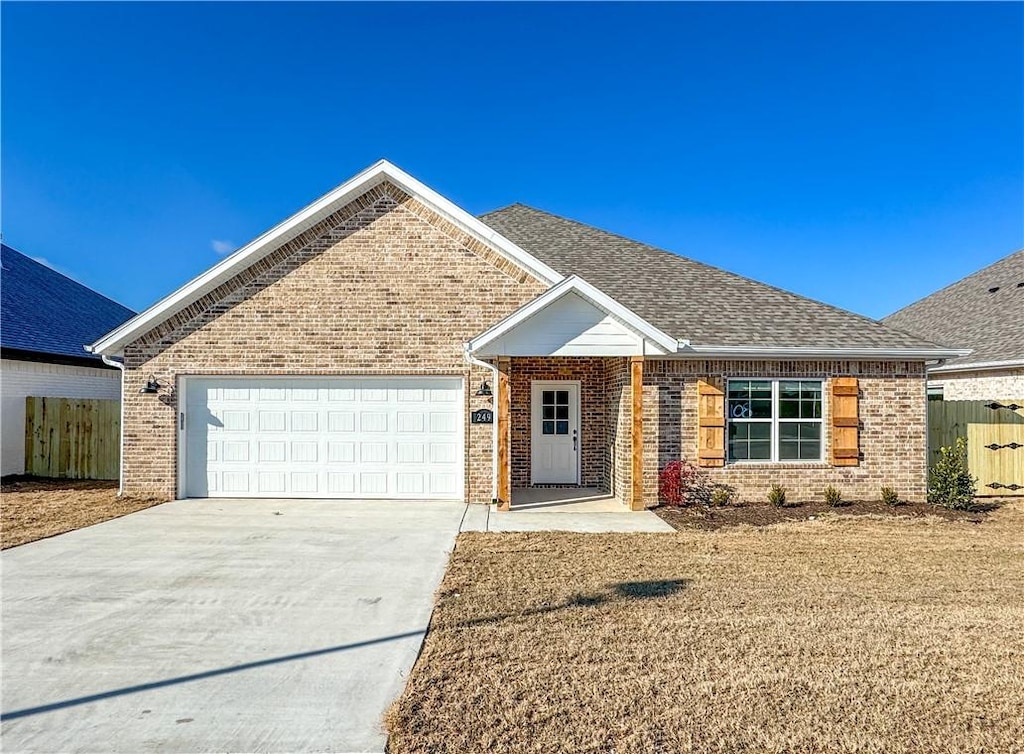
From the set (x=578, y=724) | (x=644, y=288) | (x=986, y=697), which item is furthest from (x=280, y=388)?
(x=986, y=697)

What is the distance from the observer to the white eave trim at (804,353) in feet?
35.7

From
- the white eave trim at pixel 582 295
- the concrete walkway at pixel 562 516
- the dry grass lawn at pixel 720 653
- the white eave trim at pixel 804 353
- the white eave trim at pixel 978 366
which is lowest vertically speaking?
the concrete walkway at pixel 562 516

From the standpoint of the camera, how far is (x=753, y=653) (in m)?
4.72

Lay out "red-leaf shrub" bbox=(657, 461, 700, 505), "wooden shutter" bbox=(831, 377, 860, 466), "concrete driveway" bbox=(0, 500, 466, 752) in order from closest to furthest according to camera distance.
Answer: "concrete driveway" bbox=(0, 500, 466, 752)
"red-leaf shrub" bbox=(657, 461, 700, 505)
"wooden shutter" bbox=(831, 377, 860, 466)

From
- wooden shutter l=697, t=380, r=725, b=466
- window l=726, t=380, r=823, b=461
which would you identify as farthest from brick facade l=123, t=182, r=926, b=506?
wooden shutter l=697, t=380, r=725, b=466

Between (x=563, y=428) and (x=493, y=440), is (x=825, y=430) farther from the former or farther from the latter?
(x=493, y=440)

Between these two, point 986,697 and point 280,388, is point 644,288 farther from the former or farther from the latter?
point 986,697

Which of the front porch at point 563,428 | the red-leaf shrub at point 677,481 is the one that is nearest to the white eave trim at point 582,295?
the front porch at point 563,428

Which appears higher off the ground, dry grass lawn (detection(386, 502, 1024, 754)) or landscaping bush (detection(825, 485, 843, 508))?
landscaping bush (detection(825, 485, 843, 508))

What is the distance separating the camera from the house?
1126cm

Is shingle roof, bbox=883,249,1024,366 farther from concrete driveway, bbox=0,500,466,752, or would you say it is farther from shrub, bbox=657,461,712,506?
concrete driveway, bbox=0,500,466,752

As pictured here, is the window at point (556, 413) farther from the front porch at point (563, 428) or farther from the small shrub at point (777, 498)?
the small shrub at point (777, 498)

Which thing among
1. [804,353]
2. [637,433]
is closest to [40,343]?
[637,433]

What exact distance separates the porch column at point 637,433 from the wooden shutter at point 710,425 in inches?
45.9
